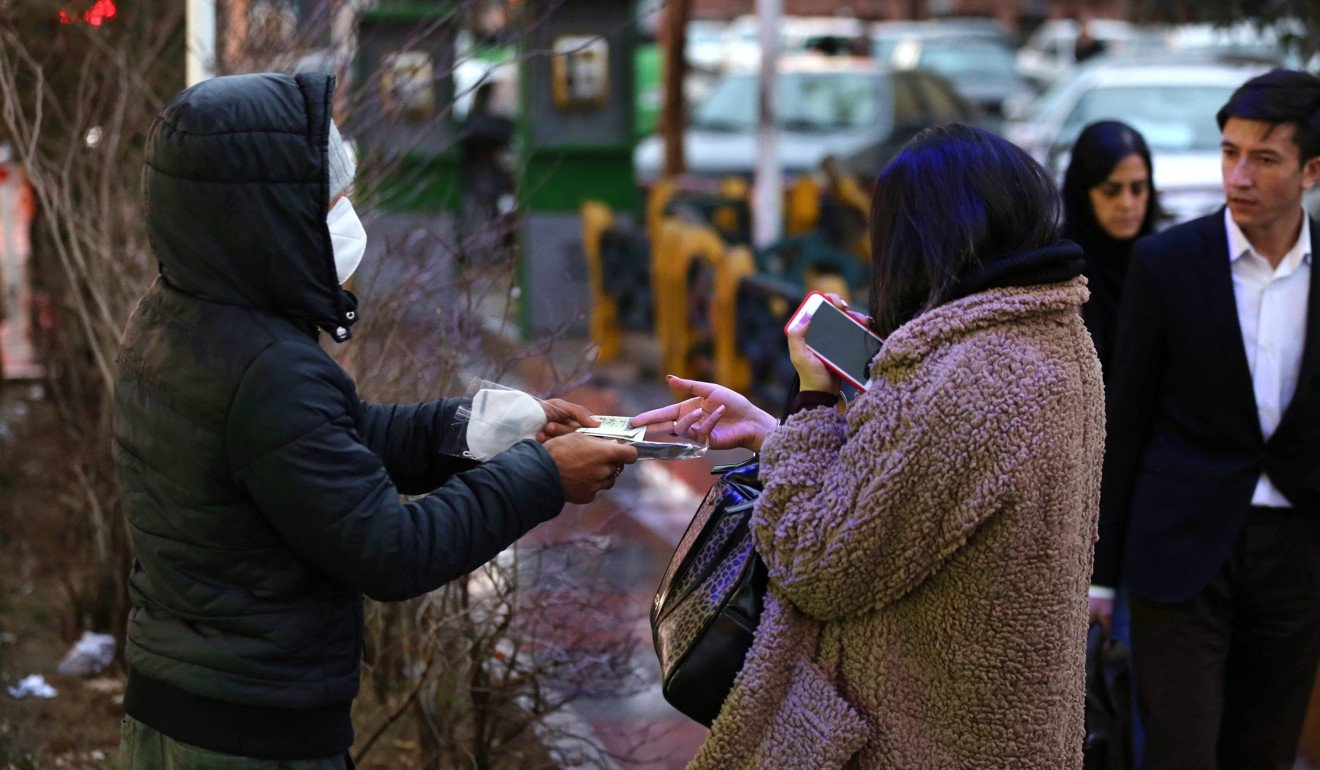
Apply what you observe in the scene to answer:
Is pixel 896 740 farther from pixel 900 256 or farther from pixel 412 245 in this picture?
pixel 412 245

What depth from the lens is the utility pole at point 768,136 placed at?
1132 centimetres

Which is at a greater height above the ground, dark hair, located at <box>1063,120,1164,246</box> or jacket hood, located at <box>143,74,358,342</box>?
jacket hood, located at <box>143,74,358,342</box>

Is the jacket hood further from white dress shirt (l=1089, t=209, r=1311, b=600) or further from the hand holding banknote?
white dress shirt (l=1089, t=209, r=1311, b=600)

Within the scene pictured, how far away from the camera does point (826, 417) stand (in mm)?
2354

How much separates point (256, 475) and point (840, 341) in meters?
0.88

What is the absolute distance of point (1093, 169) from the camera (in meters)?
4.13

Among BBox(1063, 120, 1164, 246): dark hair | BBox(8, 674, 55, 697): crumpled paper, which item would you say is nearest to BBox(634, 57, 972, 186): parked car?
BBox(8, 674, 55, 697): crumpled paper

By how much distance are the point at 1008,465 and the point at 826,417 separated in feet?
0.95

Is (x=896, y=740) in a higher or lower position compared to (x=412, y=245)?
lower

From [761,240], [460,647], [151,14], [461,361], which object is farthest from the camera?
[761,240]

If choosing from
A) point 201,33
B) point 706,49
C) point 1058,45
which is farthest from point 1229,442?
point 1058,45

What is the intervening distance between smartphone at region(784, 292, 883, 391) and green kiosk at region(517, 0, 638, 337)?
8801 mm

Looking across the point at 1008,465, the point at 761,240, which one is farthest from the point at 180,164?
the point at 761,240

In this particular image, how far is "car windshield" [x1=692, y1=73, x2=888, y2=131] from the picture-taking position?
16609 millimetres
